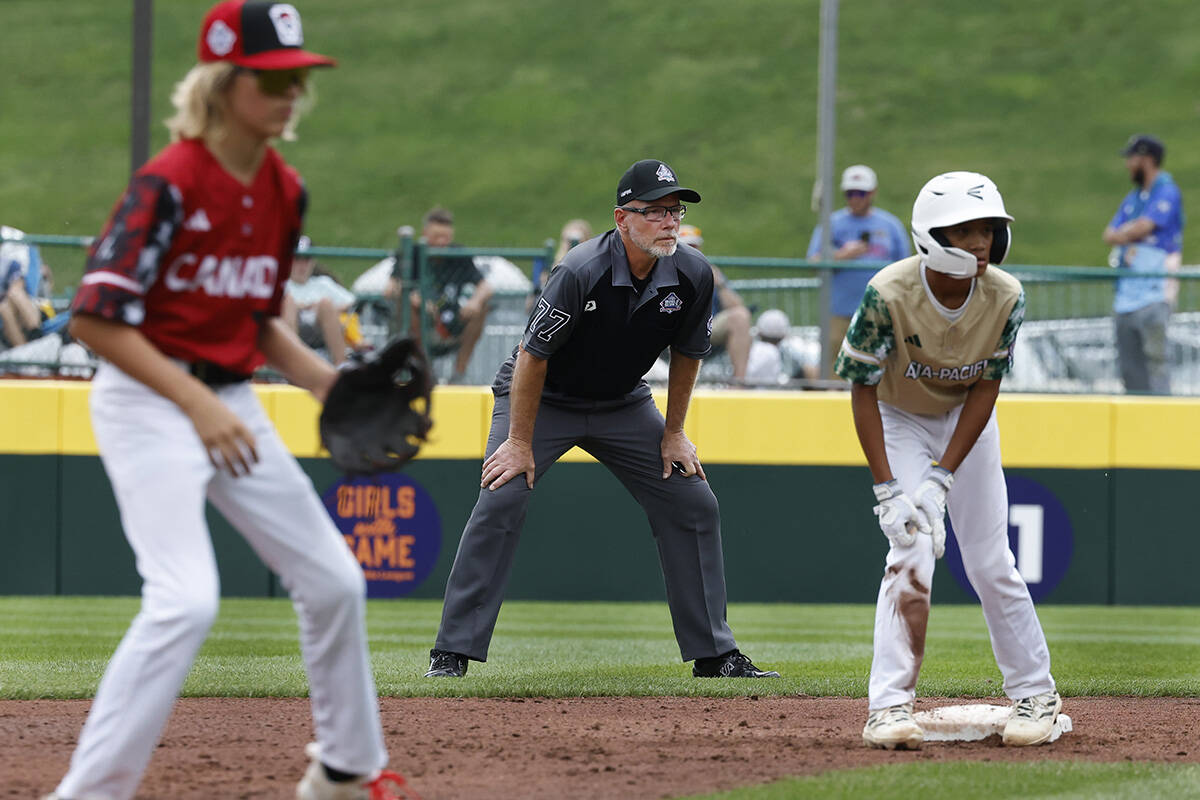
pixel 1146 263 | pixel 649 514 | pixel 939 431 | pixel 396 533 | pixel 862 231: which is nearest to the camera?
pixel 939 431

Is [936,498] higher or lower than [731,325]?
lower

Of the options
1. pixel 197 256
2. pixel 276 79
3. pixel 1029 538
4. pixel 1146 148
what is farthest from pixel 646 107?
pixel 197 256

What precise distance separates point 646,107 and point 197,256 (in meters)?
45.4

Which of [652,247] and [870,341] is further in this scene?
[652,247]

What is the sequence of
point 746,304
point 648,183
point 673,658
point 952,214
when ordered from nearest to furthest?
point 952,214 < point 648,183 < point 673,658 < point 746,304

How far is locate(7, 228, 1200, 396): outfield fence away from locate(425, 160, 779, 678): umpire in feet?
13.7

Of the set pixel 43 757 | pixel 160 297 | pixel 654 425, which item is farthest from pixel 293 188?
pixel 654 425

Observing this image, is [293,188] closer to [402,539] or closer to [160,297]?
[160,297]

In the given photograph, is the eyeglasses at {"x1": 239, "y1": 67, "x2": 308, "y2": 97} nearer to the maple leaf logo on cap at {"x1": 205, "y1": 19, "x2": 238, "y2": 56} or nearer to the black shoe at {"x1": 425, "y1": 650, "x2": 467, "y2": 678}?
the maple leaf logo on cap at {"x1": 205, "y1": 19, "x2": 238, "y2": 56}

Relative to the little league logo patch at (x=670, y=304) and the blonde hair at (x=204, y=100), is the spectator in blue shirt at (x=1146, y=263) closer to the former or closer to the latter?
the little league logo patch at (x=670, y=304)

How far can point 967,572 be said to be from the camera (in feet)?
19.3

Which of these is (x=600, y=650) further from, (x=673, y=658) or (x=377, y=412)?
(x=377, y=412)

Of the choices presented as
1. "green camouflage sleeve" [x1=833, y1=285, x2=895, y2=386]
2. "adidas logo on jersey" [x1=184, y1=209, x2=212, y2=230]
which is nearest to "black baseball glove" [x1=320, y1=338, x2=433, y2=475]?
"adidas logo on jersey" [x1=184, y1=209, x2=212, y2=230]

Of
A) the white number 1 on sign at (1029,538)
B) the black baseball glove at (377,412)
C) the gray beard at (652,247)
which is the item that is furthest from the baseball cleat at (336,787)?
the white number 1 on sign at (1029,538)
